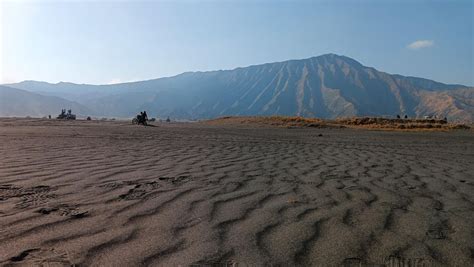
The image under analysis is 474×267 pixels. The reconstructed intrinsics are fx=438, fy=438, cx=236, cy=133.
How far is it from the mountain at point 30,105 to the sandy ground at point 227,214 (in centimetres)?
15414

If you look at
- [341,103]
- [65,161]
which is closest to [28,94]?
[341,103]

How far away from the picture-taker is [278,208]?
13.2 ft

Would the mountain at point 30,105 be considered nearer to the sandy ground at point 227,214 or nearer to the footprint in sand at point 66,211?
the sandy ground at point 227,214

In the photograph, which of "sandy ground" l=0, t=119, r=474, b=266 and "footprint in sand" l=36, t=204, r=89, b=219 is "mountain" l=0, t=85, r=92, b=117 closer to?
"sandy ground" l=0, t=119, r=474, b=266

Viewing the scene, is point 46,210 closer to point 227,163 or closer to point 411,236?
point 411,236

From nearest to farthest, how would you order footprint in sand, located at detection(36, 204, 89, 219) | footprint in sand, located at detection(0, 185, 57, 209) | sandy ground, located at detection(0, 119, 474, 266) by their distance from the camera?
sandy ground, located at detection(0, 119, 474, 266) < footprint in sand, located at detection(36, 204, 89, 219) < footprint in sand, located at detection(0, 185, 57, 209)

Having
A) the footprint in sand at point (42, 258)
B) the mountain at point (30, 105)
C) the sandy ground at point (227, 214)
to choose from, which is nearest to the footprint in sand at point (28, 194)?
the sandy ground at point (227, 214)

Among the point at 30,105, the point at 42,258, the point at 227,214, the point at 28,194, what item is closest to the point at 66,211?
the point at 28,194

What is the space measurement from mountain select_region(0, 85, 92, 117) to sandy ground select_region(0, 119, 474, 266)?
154141 millimetres

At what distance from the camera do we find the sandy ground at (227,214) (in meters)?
2.80

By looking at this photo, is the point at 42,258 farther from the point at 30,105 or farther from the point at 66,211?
the point at 30,105

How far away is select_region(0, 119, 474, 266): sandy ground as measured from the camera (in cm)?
280

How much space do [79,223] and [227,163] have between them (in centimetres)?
402

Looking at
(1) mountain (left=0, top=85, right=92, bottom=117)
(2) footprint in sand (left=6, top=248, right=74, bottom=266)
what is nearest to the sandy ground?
(2) footprint in sand (left=6, top=248, right=74, bottom=266)
